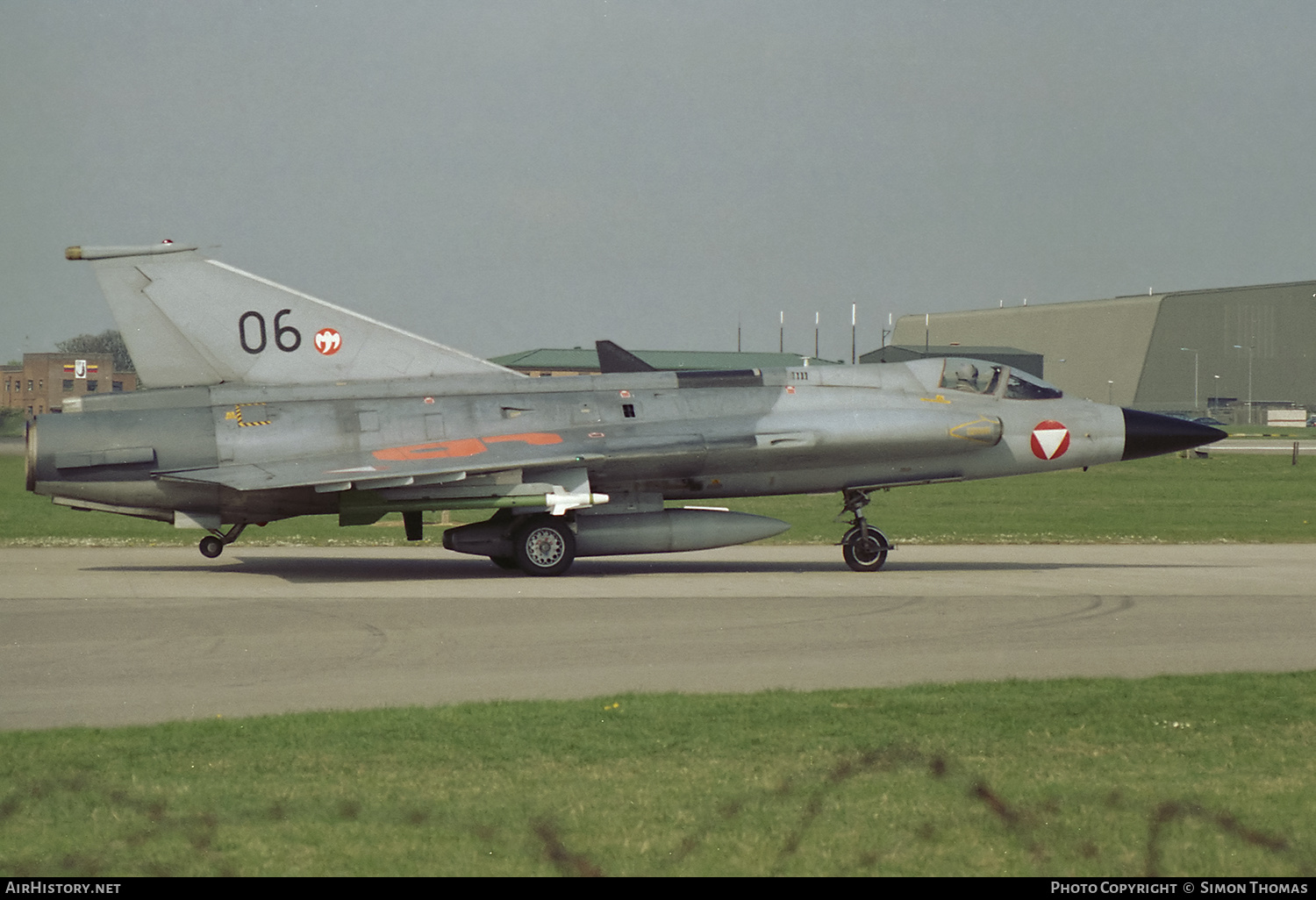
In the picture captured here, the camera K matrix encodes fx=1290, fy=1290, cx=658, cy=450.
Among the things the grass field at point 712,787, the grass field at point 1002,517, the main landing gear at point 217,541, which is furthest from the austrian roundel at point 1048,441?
the main landing gear at point 217,541

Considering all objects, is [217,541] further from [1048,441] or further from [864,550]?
[1048,441]

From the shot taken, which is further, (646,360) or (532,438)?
(646,360)

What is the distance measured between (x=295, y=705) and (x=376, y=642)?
8.69ft

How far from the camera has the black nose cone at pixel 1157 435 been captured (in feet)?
61.6

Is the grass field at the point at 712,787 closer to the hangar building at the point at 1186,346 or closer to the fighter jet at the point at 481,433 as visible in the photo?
the fighter jet at the point at 481,433

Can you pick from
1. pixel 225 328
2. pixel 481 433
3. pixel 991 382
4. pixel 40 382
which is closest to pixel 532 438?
pixel 481 433

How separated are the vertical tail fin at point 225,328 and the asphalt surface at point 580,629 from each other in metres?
2.72

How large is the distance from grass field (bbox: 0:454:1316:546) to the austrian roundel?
4.61 m

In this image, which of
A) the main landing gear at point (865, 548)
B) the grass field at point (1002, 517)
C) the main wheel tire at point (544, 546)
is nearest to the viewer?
the main wheel tire at point (544, 546)

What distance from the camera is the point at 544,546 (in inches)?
672

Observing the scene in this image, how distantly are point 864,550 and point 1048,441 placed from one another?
3.16 m

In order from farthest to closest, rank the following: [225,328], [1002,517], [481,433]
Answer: [1002,517]
[225,328]
[481,433]

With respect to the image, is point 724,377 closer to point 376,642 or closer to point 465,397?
point 465,397

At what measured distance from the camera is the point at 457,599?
14.3m
